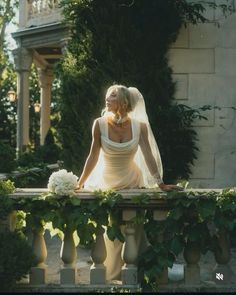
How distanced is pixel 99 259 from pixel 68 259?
262 millimetres

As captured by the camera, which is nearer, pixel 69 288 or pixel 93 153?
pixel 69 288

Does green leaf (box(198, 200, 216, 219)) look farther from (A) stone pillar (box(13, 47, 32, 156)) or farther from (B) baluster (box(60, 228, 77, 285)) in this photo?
(A) stone pillar (box(13, 47, 32, 156))

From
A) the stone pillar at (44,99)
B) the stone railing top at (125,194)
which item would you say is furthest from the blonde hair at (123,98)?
the stone pillar at (44,99)

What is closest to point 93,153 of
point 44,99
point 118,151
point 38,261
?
point 118,151

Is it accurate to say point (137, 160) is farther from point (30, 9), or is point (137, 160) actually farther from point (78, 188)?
point (30, 9)

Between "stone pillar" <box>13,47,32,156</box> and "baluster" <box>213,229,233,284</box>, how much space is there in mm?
13183

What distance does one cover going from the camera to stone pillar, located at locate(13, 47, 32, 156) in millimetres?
17750

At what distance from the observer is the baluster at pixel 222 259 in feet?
16.7

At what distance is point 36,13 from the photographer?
1697 cm

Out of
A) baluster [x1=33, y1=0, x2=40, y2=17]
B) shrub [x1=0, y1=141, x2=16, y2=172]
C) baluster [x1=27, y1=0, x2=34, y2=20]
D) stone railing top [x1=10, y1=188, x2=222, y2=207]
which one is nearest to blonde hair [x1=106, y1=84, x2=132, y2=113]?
stone railing top [x1=10, y1=188, x2=222, y2=207]

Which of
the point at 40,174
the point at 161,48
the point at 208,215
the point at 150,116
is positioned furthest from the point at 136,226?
the point at 40,174

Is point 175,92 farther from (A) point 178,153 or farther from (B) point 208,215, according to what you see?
(B) point 208,215

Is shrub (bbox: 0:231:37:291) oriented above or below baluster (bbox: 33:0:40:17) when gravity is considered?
below

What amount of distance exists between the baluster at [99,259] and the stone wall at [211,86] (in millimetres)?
3527
